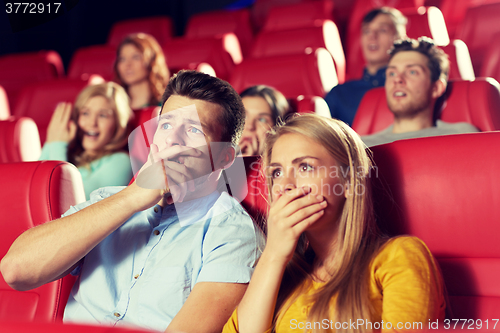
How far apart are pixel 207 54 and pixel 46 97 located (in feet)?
3.33

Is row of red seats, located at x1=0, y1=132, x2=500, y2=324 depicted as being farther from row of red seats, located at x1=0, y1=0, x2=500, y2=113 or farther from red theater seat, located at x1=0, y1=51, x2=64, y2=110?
red theater seat, located at x1=0, y1=51, x2=64, y2=110

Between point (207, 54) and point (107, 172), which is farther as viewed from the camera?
point (207, 54)

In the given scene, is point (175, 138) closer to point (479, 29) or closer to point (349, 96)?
point (349, 96)

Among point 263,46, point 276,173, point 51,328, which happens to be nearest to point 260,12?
point 263,46

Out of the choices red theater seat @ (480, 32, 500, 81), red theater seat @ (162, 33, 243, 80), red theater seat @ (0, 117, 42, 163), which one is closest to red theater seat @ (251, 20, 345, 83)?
red theater seat @ (162, 33, 243, 80)

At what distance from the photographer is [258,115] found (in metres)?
1.48

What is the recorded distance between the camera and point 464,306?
722 mm

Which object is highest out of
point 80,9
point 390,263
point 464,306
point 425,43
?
point 80,9

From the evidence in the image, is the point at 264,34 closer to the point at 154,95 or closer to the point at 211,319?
the point at 154,95

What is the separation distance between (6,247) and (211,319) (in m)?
0.45

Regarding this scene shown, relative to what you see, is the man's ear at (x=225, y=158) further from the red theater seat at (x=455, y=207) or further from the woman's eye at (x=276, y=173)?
the red theater seat at (x=455, y=207)

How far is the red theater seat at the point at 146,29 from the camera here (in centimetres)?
385

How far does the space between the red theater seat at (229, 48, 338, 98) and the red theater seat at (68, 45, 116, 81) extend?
138cm

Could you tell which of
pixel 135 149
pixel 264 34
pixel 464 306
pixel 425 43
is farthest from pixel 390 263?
pixel 264 34
